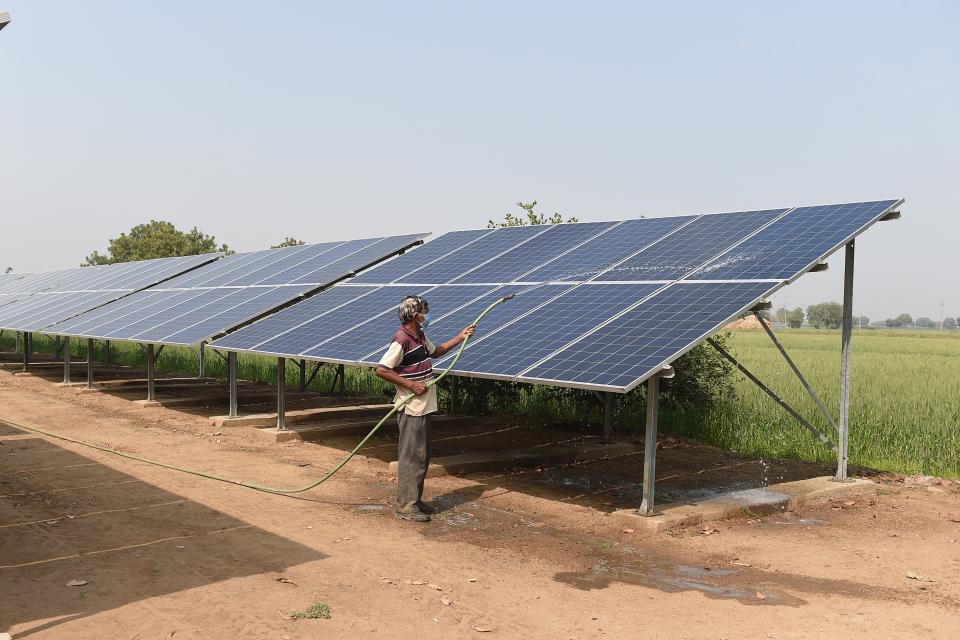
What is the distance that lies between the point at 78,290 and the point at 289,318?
15.5 metres

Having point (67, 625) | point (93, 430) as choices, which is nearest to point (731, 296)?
point (67, 625)

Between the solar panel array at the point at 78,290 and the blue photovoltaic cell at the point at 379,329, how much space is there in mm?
12158

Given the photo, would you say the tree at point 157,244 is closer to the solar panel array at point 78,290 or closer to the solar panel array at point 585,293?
the solar panel array at point 78,290

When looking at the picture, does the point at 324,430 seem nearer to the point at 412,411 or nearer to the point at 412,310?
the point at 412,411

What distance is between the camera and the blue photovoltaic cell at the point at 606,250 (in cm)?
1177

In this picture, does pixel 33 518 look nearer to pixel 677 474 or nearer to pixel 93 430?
pixel 93 430

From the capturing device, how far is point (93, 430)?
1420 cm

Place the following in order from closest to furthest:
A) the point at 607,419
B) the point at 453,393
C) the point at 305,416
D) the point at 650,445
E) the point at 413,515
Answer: the point at 650,445 → the point at 413,515 → the point at 607,419 → the point at 305,416 → the point at 453,393

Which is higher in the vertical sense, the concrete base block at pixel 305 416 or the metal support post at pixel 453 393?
the metal support post at pixel 453 393

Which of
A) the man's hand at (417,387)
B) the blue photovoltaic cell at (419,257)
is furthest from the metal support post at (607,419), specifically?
the man's hand at (417,387)

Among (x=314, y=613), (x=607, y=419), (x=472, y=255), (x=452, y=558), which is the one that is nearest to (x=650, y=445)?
(x=452, y=558)

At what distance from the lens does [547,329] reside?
9.95 m

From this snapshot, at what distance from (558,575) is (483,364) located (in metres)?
3.04

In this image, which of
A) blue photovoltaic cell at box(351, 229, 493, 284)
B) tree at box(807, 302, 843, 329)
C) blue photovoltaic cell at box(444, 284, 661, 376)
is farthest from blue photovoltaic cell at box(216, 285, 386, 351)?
tree at box(807, 302, 843, 329)
